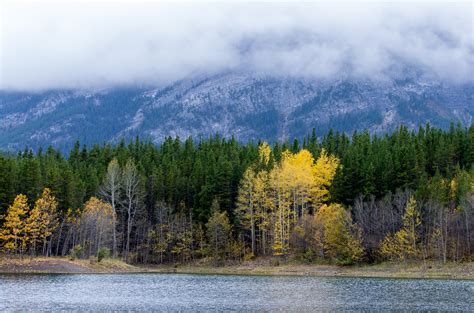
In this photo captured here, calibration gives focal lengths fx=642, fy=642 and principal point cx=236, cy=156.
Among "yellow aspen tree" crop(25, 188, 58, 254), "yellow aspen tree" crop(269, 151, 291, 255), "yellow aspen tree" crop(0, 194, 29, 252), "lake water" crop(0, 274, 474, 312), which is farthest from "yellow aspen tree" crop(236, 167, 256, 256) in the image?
"yellow aspen tree" crop(0, 194, 29, 252)

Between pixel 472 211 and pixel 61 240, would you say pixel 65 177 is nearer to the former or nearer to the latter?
pixel 61 240

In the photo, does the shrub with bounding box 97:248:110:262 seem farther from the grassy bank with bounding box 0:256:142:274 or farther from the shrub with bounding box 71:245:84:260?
the shrub with bounding box 71:245:84:260

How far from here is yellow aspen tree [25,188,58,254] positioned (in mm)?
116250

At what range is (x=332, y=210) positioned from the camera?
392ft

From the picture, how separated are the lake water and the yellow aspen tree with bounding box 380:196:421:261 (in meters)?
18.1

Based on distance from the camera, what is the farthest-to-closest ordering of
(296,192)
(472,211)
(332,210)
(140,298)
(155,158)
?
(155,158)
(296,192)
(332,210)
(472,211)
(140,298)

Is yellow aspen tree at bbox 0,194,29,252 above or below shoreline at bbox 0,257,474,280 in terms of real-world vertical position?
above

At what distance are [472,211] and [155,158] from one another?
296 ft

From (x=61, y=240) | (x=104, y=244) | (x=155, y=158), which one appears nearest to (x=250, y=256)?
(x=104, y=244)

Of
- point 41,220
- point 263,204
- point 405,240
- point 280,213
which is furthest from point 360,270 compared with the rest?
point 41,220

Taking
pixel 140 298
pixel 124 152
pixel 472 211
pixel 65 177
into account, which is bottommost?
pixel 140 298

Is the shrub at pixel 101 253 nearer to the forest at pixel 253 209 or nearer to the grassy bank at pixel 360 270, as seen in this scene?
the forest at pixel 253 209

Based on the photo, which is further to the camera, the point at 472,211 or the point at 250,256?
the point at 250,256

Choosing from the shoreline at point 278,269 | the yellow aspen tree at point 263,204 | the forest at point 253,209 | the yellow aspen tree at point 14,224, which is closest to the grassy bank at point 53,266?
the shoreline at point 278,269
